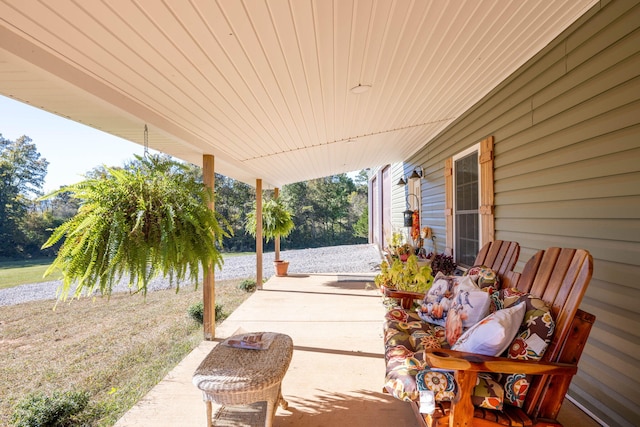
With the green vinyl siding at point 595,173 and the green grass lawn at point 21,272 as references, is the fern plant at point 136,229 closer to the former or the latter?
the green vinyl siding at point 595,173

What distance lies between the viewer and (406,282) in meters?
3.16

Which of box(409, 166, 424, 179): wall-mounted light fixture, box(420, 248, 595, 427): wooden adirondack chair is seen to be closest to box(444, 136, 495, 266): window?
box(409, 166, 424, 179): wall-mounted light fixture

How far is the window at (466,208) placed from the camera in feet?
12.7

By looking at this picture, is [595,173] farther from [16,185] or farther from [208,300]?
[16,185]

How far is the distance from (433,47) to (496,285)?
5.59 ft

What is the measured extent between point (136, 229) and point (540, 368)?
78.5 inches

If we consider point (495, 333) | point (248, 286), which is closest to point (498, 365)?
point (495, 333)

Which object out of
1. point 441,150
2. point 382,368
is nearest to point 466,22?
point 382,368

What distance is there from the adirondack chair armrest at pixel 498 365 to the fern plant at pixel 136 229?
4.78 ft

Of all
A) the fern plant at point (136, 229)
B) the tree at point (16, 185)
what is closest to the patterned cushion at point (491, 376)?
the fern plant at point (136, 229)

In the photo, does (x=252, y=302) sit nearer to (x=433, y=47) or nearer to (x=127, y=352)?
(x=127, y=352)

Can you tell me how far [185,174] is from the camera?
2.17 m

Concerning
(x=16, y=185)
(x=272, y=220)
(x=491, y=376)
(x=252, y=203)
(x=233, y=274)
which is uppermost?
(x=16, y=185)

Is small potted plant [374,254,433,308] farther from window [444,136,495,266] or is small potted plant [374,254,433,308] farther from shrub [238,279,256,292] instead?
shrub [238,279,256,292]
